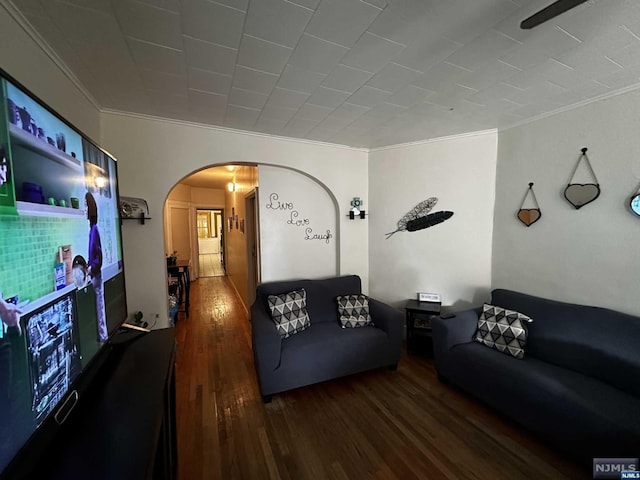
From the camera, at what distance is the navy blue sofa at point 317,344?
2076 mm

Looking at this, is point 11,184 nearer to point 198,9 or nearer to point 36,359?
point 36,359

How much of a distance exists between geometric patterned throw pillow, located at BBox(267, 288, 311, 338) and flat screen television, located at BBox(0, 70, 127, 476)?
4.51 feet

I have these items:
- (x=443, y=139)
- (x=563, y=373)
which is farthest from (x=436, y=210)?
(x=563, y=373)

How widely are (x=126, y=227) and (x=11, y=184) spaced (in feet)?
6.40

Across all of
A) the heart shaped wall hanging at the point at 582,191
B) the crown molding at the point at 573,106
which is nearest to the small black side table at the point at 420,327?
the heart shaped wall hanging at the point at 582,191

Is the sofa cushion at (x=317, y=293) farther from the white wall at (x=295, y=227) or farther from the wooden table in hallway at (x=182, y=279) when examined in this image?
the wooden table in hallway at (x=182, y=279)

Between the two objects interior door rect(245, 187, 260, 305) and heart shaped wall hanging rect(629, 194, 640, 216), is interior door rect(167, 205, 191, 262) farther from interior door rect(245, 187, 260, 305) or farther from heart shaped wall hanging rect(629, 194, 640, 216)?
heart shaped wall hanging rect(629, 194, 640, 216)

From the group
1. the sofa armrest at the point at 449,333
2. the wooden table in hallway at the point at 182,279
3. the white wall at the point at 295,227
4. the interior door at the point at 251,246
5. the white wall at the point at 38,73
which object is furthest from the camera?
the wooden table in hallway at the point at 182,279

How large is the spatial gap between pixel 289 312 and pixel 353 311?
68cm

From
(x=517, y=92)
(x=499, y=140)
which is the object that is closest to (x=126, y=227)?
(x=517, y=92)

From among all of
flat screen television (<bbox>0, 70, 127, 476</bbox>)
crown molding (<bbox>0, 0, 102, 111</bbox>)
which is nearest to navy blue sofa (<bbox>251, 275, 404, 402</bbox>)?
flat screen television (<bbox>0, 70, 127, 476</bbox>)

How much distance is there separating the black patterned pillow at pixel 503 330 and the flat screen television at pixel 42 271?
8.78 ft

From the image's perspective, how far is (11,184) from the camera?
638mm

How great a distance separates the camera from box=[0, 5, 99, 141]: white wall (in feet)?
3.79
